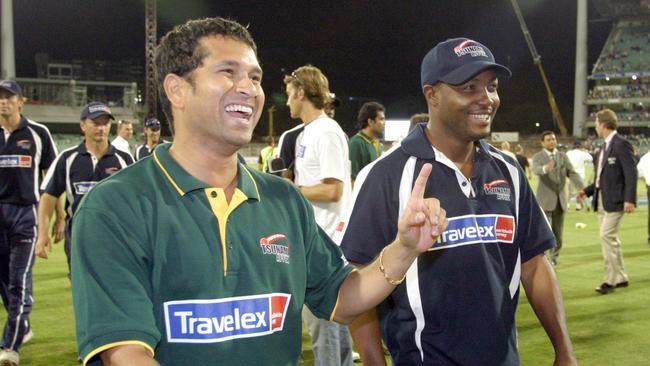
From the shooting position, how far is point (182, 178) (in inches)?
74.7

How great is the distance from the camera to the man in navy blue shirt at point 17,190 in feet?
18.8

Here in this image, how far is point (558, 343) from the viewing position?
2711 mm

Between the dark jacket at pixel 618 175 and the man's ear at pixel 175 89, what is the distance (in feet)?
24.9

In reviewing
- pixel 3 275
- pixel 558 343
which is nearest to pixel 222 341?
pixel 558 343

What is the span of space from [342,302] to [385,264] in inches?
7.7

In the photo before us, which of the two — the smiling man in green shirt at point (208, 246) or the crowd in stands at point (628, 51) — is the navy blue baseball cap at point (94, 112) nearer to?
the smiling man in green shirt at point (208, 246)

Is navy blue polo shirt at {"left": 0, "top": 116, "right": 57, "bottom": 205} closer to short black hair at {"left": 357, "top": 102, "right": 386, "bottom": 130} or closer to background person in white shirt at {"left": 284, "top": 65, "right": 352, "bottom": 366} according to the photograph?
background person in white shirt at {"left": 284, "top": 65, "right": 352, "bottom": 366}

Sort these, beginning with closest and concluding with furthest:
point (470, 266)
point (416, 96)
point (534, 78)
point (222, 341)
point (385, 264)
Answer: point (222, 341) → point (385, 264) → point (470, 266) → point (416, 96) → point (534, 78)

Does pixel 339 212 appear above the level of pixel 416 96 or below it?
above

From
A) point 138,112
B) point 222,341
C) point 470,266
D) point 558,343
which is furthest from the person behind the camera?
point 138,112

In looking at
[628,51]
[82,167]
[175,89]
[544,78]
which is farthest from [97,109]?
[544,78]

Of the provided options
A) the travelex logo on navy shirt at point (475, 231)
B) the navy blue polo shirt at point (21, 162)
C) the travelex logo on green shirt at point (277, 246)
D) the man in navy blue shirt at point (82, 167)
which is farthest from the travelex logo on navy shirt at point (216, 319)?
the navy blue polo shirt at point (21, 162)

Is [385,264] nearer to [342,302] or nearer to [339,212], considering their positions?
[342,302]

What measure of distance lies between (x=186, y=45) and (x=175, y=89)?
0.13m
